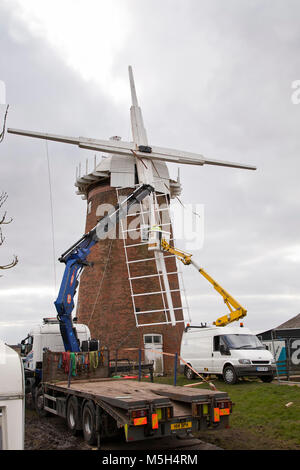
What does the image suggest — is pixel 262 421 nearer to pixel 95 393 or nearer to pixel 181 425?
pixel 181 425

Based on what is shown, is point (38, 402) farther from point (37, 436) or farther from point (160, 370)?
point (160, 370)

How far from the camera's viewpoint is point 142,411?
24.3 feet

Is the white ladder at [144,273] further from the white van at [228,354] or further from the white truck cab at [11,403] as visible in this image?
the white truck cab at [11,403]

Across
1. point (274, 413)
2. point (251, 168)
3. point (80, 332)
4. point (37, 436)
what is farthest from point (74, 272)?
point (251, 168)

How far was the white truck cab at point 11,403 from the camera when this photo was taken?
17.8 feet

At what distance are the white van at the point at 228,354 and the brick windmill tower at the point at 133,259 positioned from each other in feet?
10.8

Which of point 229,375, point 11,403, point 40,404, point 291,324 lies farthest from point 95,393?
point 291,324

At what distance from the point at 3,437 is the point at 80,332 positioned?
10.8 meters

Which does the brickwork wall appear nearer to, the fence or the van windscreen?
the fence

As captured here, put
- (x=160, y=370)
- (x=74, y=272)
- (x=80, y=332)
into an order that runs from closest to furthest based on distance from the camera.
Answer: (x=74, y=272) → (x=80, y=332) → (x=160, y=370)

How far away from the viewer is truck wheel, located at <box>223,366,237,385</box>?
15.7 m

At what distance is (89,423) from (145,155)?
17.5m

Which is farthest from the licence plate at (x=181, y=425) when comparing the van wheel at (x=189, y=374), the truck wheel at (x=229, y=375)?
the van wheel at (x=189, y=374)

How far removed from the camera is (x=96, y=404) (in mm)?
8727
